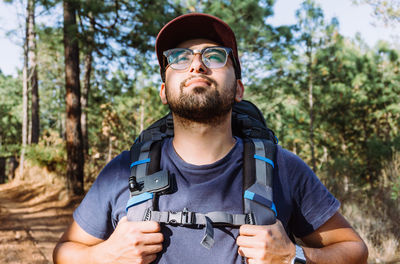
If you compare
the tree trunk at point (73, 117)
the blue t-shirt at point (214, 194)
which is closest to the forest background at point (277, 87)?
the tree trunk at point (73, 117)

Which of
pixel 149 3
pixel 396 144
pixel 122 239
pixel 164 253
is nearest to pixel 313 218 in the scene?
pixel 164 253

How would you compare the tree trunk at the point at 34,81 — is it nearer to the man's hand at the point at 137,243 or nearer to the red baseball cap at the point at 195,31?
the red baseball cap at the point at 195,31

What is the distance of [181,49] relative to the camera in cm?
165

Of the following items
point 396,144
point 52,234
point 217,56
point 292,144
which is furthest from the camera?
point 292,144

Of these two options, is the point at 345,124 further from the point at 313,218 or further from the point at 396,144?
the point at 313,218

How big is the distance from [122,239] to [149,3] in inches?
265

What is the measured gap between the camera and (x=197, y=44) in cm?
172

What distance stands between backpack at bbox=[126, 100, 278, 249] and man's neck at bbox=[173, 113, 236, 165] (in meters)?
0.11

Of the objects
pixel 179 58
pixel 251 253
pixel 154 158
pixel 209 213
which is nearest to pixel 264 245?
pixel 251 253

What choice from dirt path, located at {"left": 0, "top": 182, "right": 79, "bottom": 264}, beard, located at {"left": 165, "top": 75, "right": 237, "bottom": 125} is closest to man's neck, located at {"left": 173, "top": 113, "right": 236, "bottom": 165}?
beard, located at {"left": 165, "top": 75, "right": 237, "bottom": 125}

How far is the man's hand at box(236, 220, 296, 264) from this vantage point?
1.19 metres

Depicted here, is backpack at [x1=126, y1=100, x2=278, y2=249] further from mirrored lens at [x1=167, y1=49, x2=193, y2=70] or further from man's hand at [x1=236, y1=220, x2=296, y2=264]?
mirrored lens at [x1=167, y1=49, x2=193, y2=70]

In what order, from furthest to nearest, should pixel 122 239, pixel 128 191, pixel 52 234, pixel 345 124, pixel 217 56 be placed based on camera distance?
pixel 345 124
pixel 52 234
pixel 217 56
pixel 128 191
pixel 122 239

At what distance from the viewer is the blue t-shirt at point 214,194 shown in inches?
53.7
